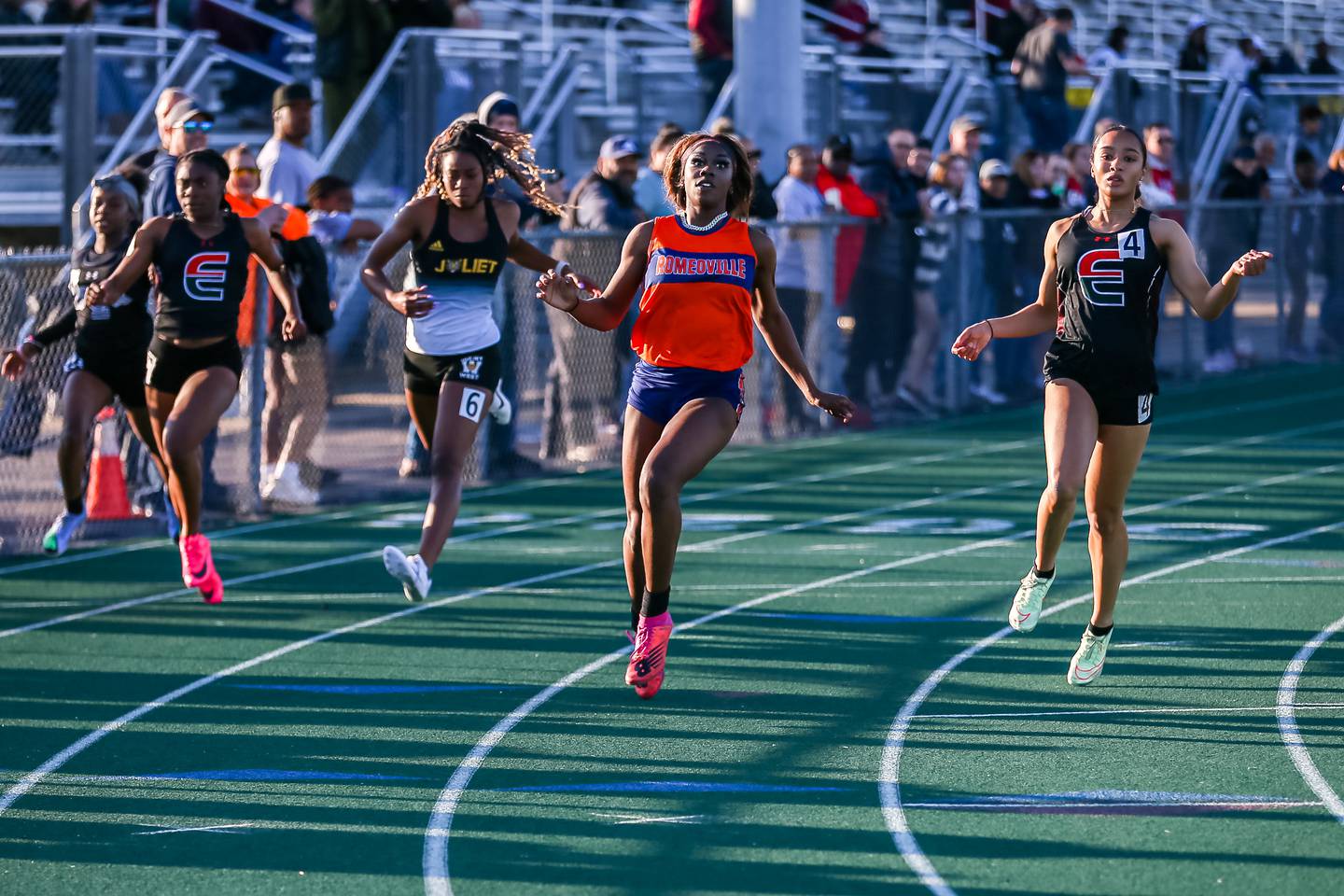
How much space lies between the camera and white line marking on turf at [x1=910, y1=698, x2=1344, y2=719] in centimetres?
799

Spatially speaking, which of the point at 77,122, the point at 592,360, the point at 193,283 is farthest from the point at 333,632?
the point at 77,122

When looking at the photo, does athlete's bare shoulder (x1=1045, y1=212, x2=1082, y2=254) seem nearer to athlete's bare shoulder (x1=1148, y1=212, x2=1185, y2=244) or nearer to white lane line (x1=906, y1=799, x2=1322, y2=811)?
athlete's bare shoulder (x1=1148, y1=212, x2=1185, y2=244)

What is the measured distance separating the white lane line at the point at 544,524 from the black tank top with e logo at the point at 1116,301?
16.5ft

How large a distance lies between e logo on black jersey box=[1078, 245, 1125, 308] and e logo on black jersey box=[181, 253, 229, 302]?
166 inches

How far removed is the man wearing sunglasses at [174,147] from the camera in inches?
458

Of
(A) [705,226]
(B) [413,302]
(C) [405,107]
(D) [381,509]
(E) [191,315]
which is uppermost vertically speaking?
(C) [405,107]

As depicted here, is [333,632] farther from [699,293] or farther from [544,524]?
[544,524]

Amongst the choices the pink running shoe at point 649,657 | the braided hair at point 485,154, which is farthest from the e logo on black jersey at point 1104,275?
the braided hair at point 485,154

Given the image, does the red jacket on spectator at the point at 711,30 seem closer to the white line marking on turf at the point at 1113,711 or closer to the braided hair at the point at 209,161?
the braided hair at the point at 209,161

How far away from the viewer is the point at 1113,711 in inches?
316

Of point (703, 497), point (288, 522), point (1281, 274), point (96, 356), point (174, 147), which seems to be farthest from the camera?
point (1281, 274)

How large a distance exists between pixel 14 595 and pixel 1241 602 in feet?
20.2

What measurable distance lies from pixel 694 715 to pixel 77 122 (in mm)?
11658

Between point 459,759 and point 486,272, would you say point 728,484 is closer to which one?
point 486,272
